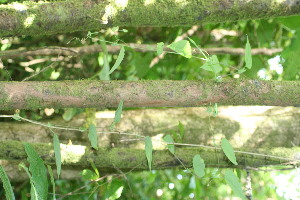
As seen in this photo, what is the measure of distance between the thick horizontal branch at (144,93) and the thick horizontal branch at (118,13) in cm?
18

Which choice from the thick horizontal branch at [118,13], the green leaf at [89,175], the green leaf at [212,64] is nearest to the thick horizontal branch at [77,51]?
the thick horizontal branch at [118,13]

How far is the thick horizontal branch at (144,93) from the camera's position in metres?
1.28

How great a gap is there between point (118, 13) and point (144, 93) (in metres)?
0.27

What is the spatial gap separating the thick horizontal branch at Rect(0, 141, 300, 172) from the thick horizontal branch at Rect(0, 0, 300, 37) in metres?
0.52

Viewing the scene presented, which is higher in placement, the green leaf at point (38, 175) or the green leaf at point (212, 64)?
the green leaf at point (212, 64)

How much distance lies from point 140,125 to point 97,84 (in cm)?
66

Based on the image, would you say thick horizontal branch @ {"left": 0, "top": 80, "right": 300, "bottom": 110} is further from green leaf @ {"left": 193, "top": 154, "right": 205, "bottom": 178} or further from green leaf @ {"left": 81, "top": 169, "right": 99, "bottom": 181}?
green leaf @ {"left": 81, "top": 169, "right": 99, "bottom": 181}

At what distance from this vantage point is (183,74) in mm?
2693

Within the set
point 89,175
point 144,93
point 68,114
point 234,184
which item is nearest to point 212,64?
point 144,93

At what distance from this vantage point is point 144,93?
1297 millimetres

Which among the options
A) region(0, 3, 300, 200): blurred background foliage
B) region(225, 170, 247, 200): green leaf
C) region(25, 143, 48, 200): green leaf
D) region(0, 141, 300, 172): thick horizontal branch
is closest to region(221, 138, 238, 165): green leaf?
region(225, 170, 247, 200): green leaf

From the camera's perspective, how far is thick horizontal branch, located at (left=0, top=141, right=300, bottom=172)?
61.7 inches

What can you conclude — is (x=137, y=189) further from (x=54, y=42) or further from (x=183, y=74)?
Answer: (x=54, y=42)

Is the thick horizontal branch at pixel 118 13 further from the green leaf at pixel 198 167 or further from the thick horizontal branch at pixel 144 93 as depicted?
the green leaf at pixel 198 167
